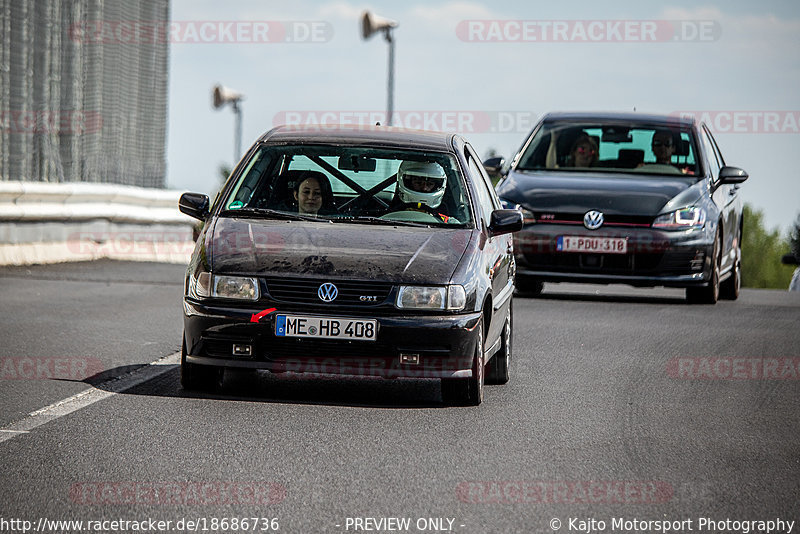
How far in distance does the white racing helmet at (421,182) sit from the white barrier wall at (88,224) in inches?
403

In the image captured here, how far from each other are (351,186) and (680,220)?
6.34 metres

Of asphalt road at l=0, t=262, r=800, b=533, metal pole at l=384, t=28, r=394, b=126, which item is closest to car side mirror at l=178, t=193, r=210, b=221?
asphalt road at l=0, t=262, r=800, b=533

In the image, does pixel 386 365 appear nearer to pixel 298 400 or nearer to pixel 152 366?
pixel 298 400

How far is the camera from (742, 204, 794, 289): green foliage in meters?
144

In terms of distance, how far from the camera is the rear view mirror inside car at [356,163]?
885 cm

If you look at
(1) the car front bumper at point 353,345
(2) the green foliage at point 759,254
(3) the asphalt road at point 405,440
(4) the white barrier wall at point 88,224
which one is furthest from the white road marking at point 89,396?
(2) the green foliage at point 759,254

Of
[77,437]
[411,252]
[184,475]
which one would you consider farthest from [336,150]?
[184,475]

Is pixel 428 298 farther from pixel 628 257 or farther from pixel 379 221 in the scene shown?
pixel 628 257

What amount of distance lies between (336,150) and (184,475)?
12.0 feet

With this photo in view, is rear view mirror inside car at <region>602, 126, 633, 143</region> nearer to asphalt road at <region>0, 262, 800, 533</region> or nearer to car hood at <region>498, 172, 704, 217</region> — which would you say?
car hood at <region>498, 172, 704, 217</region>

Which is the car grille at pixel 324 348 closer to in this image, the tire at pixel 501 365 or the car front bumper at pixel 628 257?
the tire at pixel 501 365

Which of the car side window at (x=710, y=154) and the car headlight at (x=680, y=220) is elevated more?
the car side window at (x=710, y=154)

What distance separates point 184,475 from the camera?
5602mm

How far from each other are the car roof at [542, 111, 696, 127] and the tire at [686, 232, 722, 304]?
5.24ft
